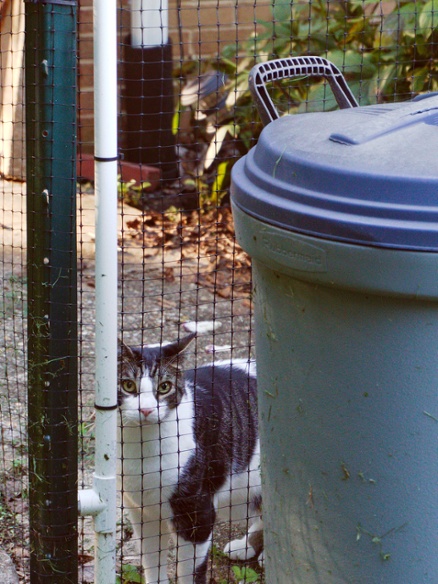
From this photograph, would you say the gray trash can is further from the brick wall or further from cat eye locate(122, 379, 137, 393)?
the brick wall

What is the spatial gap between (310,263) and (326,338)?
0.17m

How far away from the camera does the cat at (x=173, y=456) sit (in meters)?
2.65

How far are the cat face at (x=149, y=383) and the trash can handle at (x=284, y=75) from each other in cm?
96

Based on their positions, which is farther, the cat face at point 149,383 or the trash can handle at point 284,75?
the cat face at point 149,383

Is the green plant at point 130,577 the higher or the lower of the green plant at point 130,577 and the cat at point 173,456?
the lower

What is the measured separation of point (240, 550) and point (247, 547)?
1.9 inches

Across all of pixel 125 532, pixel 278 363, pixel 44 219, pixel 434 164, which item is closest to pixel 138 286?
pixel 125 532

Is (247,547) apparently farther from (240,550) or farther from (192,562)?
(192,562)

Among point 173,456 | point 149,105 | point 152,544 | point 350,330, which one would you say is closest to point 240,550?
point 152,544

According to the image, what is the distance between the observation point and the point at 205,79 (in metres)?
5.73

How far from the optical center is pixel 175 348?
2740 millimetres

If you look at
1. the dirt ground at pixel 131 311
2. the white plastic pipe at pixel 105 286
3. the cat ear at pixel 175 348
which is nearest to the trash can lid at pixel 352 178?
the white plastic pipe at pixel 105 286

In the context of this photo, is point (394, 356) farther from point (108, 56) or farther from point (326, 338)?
point (108, 56)

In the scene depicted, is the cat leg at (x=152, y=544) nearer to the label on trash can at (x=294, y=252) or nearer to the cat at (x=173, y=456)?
the cat at (x=173, y=456)
